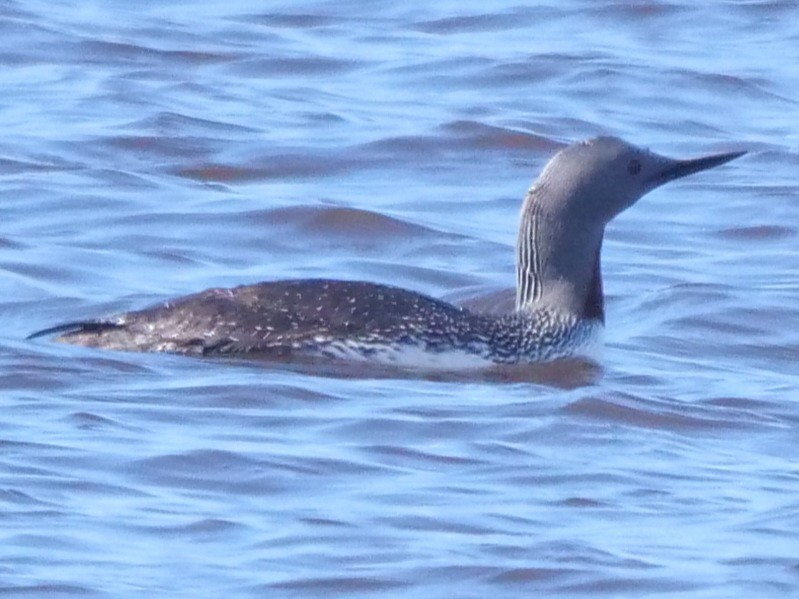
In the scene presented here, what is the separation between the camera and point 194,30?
17625 millimetres

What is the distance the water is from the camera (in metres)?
7.68

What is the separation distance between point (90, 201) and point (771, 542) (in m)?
5.88

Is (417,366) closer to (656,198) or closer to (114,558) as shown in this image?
(114,558)

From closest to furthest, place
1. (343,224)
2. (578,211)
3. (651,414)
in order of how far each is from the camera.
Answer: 1. (651,414)
2. (578,211)
3. (343,224)

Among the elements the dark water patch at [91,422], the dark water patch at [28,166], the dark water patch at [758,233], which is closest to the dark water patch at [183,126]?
the dark water patch at [28,166]

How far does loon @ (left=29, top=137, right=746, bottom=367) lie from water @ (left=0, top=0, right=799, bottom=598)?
0.14 m

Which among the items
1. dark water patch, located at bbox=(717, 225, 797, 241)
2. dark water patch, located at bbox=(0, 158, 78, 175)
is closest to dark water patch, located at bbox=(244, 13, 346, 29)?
dark water patch, located at bbox=(0, 158, 78, 175)

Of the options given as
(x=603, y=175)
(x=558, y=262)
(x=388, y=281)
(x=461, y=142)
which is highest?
(x=603, y=175)

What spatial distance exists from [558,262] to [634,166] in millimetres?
471

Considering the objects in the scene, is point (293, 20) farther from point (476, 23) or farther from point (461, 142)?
point (461, 142)

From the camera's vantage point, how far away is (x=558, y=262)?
10.9 m

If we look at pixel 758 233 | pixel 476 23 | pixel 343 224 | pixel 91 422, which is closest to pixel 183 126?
pixel 343 224

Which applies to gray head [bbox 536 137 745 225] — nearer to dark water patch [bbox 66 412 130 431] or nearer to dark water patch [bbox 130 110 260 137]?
dark water patch [bbox 66 412 130 431]

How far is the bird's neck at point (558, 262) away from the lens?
10859 mm
